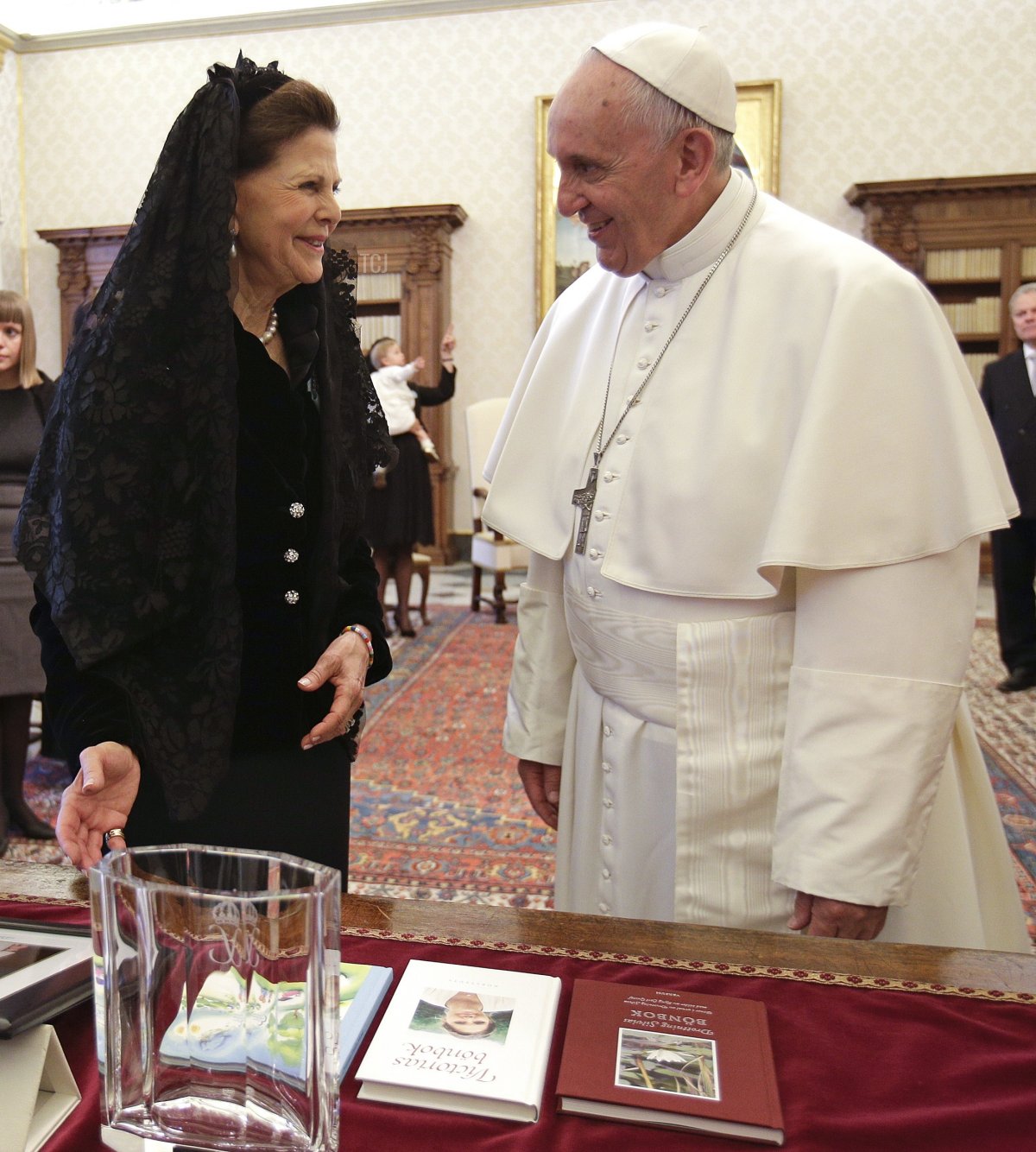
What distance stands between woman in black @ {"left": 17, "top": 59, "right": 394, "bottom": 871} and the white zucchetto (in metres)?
0.40

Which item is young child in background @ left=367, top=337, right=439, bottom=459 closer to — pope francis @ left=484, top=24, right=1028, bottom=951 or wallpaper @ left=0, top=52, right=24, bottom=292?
wallpaper @ left=0, top=52, right=24, bottom=292

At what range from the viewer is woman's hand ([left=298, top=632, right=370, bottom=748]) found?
141 cm

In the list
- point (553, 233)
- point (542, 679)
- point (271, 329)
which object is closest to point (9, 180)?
point (553, 233)

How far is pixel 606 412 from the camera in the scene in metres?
1.61

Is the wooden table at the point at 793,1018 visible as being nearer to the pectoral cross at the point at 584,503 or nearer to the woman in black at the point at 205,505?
the woman in black at the point at 205,505

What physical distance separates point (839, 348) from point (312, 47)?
9789 millimetres

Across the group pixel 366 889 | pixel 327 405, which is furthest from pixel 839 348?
pixel 366 889

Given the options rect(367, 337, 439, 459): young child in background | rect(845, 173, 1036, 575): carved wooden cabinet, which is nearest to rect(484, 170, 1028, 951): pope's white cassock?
rect(367, 337, 439, 459): young child in background

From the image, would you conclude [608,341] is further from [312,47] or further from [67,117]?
[67,117]

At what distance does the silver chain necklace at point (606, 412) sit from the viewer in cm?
155

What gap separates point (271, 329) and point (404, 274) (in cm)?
827

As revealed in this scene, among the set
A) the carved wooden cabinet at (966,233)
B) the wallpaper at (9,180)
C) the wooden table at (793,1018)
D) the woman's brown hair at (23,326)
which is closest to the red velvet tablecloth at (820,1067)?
the wooden table at (793,1018)

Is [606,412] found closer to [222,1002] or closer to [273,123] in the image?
[273,123]

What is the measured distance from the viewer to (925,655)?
131 cm
